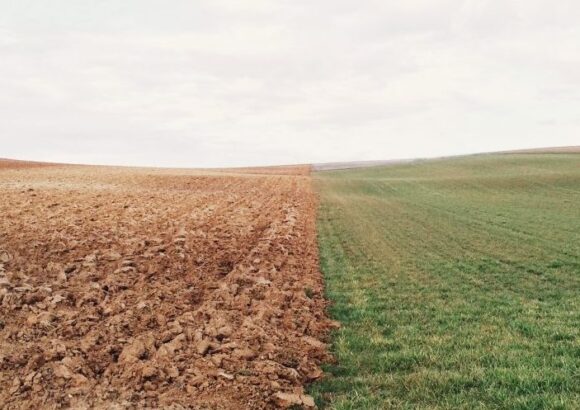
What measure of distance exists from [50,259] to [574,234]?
1852 cm

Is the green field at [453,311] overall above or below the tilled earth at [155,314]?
below

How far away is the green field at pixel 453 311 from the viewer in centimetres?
664

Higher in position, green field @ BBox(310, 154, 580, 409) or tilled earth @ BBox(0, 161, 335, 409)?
tilled earth @ BBox(0, 161, 335, 409)

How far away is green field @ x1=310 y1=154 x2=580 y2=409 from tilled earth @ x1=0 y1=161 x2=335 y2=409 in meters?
0.69

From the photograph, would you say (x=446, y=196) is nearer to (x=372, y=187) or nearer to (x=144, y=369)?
(x=372, y=187)

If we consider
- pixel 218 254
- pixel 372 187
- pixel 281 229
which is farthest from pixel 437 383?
pixel 372 187

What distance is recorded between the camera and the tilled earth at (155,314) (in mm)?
6699

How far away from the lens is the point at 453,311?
1032cm

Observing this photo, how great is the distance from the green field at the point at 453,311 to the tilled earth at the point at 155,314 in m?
0.69

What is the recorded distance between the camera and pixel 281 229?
66.9 feet

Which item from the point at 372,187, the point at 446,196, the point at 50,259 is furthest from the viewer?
the point at 372,187

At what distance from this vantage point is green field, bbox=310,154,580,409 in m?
6.64

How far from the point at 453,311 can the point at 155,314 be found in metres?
5.52

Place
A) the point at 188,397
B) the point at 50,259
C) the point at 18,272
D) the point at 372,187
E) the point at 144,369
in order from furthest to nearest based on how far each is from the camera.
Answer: the point at 372,187 < the point at 50,259 < the point at 18,272 < the point at 144,369 < the point at 188,397
